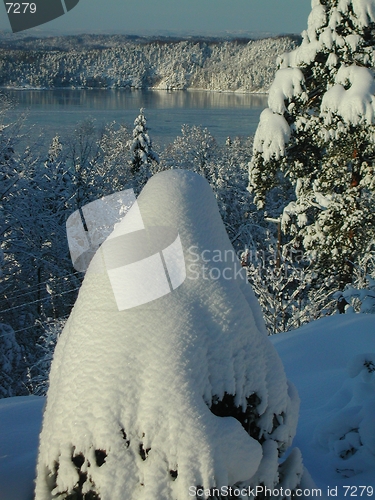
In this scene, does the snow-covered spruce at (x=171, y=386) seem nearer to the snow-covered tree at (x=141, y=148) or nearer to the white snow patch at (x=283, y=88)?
the white snow patch at (x=283, y=88)

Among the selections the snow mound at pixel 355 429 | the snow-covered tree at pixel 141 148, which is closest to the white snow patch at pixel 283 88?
the snow mound at pixel 355 429

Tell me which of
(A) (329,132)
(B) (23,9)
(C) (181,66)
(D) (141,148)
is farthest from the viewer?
(C) (181,66)

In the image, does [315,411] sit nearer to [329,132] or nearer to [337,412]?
[337,412]

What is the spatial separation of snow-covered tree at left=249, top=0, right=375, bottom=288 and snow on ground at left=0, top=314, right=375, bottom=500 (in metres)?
3.59

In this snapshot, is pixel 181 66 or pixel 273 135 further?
pixel 181 66

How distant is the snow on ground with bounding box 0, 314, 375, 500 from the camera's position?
2908mm

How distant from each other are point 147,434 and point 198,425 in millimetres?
213

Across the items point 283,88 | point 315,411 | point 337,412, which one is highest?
point 283,88

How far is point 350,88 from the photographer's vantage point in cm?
857

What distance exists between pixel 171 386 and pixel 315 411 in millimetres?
2906

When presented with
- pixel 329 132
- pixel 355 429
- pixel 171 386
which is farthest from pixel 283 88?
pixel 171 386

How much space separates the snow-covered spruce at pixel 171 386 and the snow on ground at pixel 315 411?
39.8 inches

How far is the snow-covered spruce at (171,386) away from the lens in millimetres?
1757

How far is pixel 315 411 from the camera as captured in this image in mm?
4191
